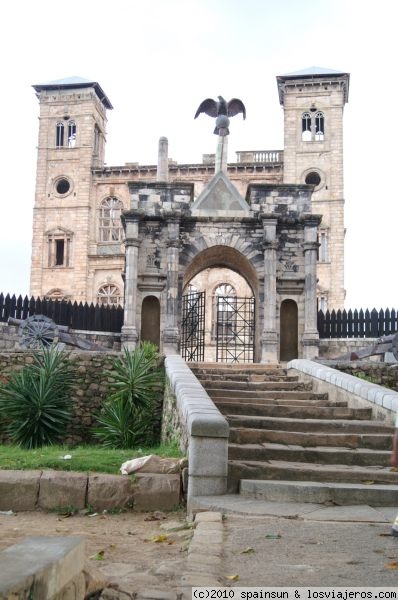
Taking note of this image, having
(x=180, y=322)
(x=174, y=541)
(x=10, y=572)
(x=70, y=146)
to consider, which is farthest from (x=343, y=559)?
(x=70, y=146)

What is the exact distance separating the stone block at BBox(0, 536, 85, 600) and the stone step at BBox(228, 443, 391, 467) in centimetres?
408

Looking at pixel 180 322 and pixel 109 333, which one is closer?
pixel 180 322

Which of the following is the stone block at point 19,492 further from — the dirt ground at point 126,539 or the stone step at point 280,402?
the stone step at point 280,402

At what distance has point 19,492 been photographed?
6.98 meters

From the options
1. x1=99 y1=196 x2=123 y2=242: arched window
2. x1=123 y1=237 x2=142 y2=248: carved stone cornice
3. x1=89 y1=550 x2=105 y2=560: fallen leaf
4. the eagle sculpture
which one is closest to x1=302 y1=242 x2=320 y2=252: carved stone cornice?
the eagle sculpture

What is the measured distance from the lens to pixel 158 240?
1880 cm

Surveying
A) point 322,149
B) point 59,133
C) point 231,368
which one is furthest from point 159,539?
point 59,133

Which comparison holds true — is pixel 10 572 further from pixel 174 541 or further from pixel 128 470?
pixel 128 470

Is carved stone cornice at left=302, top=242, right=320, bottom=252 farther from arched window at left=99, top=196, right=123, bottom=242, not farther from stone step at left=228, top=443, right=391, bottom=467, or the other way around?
arched window at left=99, top=196, right=123, bottom=242

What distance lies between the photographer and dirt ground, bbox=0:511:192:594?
4.43m

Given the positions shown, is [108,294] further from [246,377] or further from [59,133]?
[246,377]

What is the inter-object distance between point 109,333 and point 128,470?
1288cm

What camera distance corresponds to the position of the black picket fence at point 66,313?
63.6 ft

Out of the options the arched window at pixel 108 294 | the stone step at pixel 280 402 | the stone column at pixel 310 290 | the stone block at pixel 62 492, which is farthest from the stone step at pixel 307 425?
the arched window at pixel 108 294
